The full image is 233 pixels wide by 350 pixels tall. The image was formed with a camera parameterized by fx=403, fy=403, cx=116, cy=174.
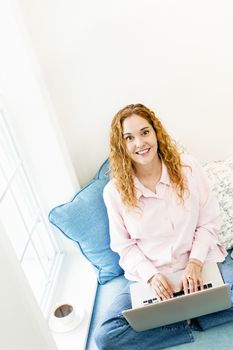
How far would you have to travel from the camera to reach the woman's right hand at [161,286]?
5.09 feet

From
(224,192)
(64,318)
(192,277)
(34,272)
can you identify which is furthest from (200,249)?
(34,272)

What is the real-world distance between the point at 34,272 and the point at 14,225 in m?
0.26

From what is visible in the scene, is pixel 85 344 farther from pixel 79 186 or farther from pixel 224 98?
pixel 224 98

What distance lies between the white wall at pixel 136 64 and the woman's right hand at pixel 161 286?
83cm

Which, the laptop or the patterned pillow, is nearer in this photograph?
the laptop

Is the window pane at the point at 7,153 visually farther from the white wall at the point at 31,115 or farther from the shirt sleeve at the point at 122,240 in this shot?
the shirt sleeve at the point at 122,240

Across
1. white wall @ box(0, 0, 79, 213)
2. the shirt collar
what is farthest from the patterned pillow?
white wall @ box(0, 0, 79, 213)

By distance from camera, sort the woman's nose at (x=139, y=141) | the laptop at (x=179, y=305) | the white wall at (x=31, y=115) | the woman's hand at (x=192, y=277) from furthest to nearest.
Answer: the white wall at (x=31, y=115) → the woman's nose at (x=139, y=141) → the woman's hand at (x=192, y=277) → the laptop at (x=179, y=305)

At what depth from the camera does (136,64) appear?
205 centimetres

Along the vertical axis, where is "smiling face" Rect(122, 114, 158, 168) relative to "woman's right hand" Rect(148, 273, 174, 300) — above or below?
above

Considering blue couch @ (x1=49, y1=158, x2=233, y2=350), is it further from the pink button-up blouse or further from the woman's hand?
the woman's hand

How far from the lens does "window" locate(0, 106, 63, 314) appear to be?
1.90 m

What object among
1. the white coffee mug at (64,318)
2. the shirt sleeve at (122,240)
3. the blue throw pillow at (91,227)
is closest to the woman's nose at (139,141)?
the shirt sleeve at (122,240)

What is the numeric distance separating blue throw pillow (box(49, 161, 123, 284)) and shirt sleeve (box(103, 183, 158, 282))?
133 mm
